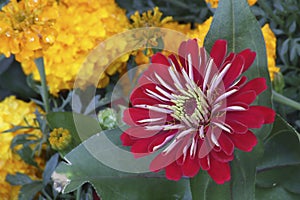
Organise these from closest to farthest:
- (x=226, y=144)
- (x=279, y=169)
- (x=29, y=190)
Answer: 1. (x=226, y=144)
2. (x=279, y=169)
3. (x=29, y=190)

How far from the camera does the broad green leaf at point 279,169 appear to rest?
0.57 meters

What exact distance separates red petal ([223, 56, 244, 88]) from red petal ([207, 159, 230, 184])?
7 cm

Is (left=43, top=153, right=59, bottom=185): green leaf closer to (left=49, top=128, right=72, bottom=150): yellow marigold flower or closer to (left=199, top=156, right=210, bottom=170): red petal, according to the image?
(left=49, top=128, right=72, bottom=150): yellow marigold flower

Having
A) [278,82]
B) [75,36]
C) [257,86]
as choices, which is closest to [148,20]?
[75,36]

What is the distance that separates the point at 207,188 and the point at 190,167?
0.21ft

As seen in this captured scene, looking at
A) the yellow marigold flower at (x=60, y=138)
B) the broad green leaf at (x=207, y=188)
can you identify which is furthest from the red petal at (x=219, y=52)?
the yellow marigold flower at (x=60, y=138)

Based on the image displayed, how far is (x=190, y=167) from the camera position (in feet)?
1.53

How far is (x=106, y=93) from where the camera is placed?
2.58 feet

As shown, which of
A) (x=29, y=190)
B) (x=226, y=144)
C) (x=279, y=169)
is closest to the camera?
(x=226, y=144)

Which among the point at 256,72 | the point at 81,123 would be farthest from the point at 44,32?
the point at 256,72

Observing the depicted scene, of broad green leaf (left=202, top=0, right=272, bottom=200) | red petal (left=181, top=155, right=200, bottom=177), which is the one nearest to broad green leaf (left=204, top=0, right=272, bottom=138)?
broad green leaf (left=202, top=0, right=272, bottom=200)

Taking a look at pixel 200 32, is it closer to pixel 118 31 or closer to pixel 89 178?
pixel 118 31

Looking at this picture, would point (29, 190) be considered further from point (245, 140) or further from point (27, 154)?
point (245, 140)

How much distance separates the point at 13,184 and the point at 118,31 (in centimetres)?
24
